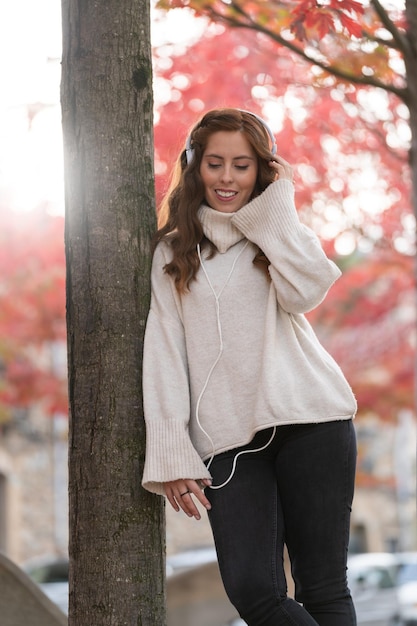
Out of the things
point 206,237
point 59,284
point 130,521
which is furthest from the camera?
point 59,284

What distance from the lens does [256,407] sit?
3.06m

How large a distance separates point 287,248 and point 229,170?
0.34 metres

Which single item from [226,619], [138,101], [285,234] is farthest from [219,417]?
[226,619]

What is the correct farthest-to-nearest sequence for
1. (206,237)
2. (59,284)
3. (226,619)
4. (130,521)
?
(59,284) < (226,619) < (206,237) < (130,521)

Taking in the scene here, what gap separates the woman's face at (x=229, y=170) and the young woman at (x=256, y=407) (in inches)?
1.2

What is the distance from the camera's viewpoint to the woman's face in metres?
3.30

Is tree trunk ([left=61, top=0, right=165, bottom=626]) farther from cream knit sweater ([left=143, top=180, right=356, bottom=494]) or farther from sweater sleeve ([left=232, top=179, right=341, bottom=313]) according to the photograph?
sweater sleeve ([left=232, top=179, right=341, bottom=313])

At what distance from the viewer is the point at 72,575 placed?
311cm

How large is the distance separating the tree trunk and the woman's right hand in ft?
0.27

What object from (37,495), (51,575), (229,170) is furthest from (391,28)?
(37,495)

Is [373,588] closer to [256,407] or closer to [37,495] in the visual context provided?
[37,495]

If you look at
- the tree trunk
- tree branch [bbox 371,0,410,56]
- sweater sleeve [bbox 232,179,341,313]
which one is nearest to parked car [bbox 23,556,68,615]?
tree branch [bbox 371,0,410,56]

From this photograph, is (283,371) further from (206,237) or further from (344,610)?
(344,610)

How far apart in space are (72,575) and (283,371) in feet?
2.79
